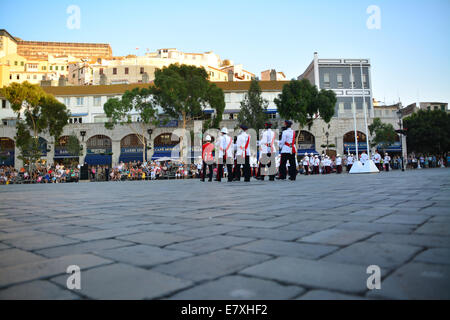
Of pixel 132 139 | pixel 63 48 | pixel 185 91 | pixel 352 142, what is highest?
pixel 63 48

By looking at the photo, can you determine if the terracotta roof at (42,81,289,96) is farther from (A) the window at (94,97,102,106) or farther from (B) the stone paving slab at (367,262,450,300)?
(B) the stone paving slab at (367,262,450,300)

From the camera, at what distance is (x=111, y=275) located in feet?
5.13

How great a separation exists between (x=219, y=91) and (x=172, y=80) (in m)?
5.46

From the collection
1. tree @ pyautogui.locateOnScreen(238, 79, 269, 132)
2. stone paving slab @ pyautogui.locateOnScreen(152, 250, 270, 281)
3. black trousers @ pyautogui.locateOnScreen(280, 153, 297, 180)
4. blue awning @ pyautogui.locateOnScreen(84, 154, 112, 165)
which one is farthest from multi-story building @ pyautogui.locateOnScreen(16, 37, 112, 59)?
stone paving slab @ pyautogui.locateOnScreen(152, 250, 270, 281)

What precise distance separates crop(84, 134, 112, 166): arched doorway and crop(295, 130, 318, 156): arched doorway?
75.7ft

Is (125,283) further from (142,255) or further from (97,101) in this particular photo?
(97,101)

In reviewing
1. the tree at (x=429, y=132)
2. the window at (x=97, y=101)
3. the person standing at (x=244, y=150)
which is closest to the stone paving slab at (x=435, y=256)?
the person standing at (x=244, y=150)

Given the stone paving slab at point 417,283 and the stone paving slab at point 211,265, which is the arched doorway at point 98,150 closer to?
the stone paving slab at point 211,265

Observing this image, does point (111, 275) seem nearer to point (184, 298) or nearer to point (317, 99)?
point (184, 298)

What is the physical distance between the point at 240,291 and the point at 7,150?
47.6 metres

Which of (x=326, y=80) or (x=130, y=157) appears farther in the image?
(x=326, y=80)

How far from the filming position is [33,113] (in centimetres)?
3425

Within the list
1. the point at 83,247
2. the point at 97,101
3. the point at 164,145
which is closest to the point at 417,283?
the point at 83,247
